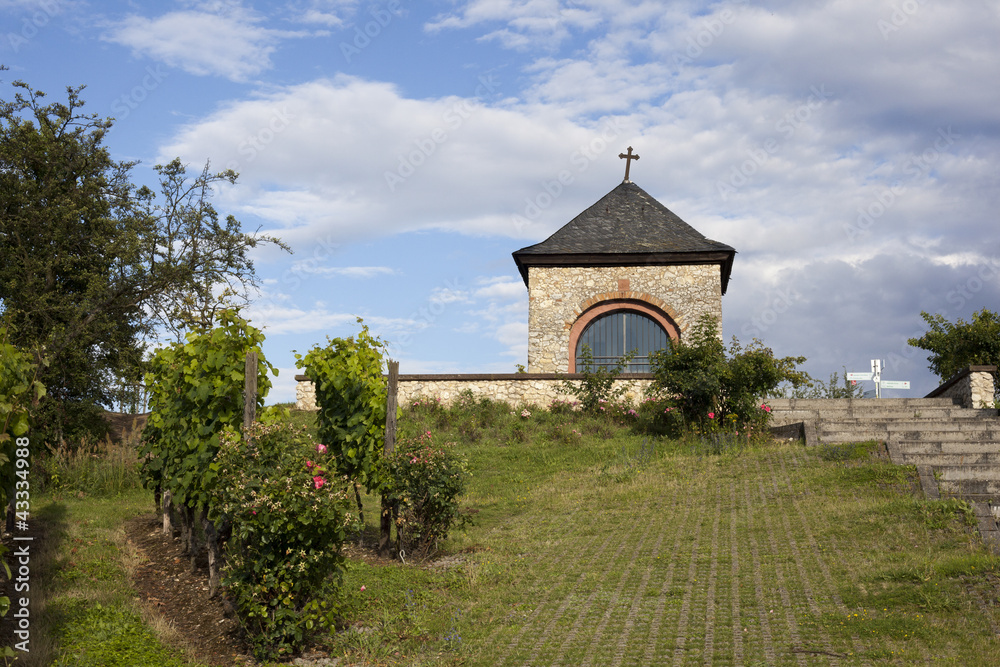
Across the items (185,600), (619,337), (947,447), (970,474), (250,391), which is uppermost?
(619,337)

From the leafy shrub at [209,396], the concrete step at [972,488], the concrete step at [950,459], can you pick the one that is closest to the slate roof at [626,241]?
the concrete step at [950,459]

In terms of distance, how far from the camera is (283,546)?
6914 millimetres

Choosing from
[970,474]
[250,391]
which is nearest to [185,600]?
[250,391]

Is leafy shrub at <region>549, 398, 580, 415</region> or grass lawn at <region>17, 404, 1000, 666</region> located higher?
leafy shrub at <region>549, 398, 580, 415</region>

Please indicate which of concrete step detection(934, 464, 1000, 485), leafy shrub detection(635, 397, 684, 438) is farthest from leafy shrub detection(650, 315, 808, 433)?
concrete step detection(934, 464, 1000, 485)

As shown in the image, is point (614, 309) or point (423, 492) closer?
point (423, 492)

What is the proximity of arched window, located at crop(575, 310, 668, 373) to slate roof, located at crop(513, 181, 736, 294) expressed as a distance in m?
1.62

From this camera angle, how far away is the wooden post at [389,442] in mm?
10117

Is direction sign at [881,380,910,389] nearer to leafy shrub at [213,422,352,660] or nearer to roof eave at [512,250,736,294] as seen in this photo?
roof eave at [512,250,736,294]

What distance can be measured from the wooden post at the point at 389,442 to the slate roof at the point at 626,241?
12.5 meters

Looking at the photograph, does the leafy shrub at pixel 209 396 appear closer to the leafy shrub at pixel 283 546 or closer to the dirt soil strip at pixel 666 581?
the leafy shrub at pixel 283 546

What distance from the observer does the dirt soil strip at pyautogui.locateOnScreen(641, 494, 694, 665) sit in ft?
20.7

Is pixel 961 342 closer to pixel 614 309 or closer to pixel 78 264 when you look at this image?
pixel 614 309

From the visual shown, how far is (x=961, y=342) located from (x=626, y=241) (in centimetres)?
901
